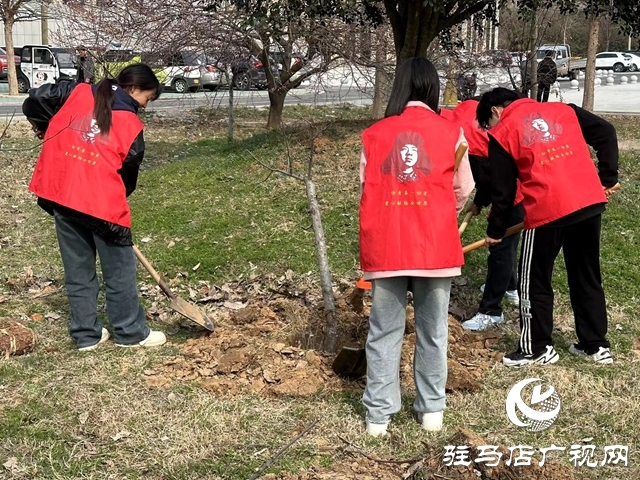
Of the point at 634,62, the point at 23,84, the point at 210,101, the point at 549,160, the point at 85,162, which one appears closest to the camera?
the point at 549,160

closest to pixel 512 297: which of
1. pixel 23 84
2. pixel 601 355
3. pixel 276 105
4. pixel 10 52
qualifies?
pixel 601 355

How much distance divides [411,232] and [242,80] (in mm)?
11630

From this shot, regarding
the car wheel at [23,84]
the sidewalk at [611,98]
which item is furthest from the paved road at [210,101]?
the sidewalk at [611,98]

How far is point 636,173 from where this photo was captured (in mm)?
7996

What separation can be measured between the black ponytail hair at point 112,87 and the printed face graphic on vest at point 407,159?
180 centimetres

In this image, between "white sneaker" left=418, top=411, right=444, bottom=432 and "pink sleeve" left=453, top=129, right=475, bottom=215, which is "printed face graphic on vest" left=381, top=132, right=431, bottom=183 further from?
"white sneaker" left=418, top=411, right=444, bottom=432

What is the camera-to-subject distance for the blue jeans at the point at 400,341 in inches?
137

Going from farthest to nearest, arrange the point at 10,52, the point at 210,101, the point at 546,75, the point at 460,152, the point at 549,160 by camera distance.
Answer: the point at 10,52
the point at 210,101
the point at 546,75
the point at 549,160
the point at 460,152

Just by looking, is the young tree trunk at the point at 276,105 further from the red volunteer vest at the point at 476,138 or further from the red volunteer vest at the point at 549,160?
the red volunteer vest at the point at 549,160

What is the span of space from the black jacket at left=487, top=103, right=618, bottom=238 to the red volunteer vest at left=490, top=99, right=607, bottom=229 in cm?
5

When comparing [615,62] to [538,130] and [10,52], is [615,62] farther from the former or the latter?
[538,130]

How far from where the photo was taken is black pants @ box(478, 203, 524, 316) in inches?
201

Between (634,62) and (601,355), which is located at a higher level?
Answer: (634,62)

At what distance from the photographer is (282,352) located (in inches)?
175
